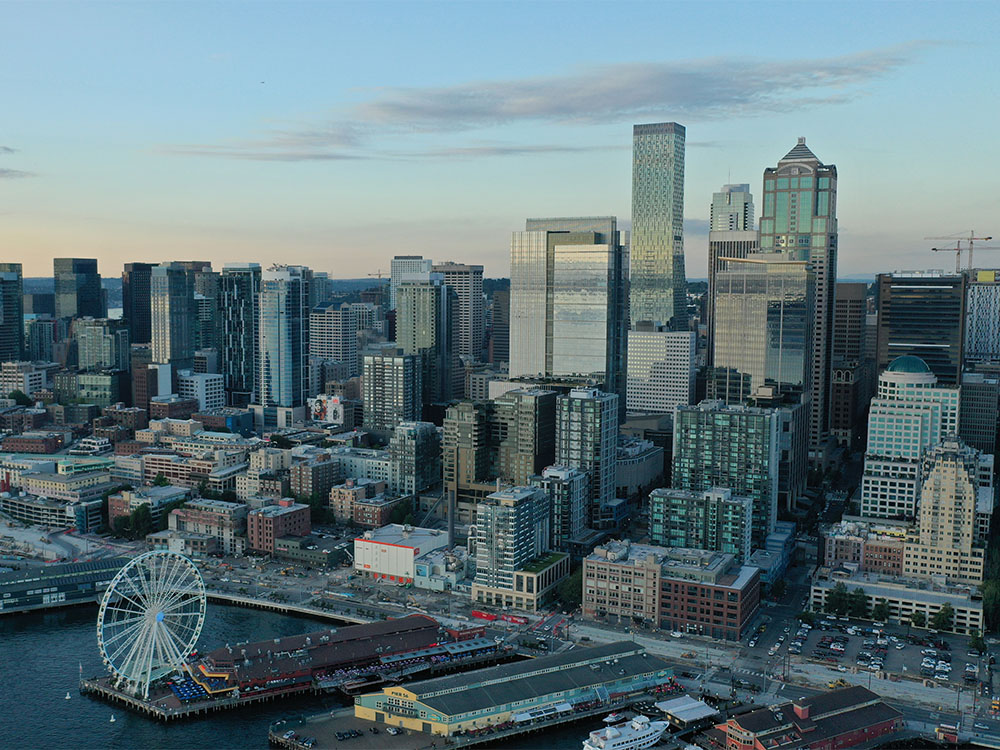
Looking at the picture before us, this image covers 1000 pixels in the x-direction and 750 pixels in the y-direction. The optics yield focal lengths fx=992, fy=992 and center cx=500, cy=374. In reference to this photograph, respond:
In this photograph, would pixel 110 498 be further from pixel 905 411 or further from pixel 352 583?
pixel 905 411

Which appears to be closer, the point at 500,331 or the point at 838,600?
the point at 838,600

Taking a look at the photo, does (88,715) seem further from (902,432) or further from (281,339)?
(281,339)

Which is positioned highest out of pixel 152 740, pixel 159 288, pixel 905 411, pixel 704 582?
pixel 159 288

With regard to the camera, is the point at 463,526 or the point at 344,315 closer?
the point at 463,526

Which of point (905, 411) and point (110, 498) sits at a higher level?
point (905, 411)

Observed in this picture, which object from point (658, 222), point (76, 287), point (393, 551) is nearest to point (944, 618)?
point (393, 551)

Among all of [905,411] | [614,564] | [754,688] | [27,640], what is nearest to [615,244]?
[905,411]

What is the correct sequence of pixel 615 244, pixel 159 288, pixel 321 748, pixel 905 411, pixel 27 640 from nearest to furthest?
pixel 321 748 < pixel 27 640 < pixel 905 411 < pixel 615 244 < pixel 159 288
